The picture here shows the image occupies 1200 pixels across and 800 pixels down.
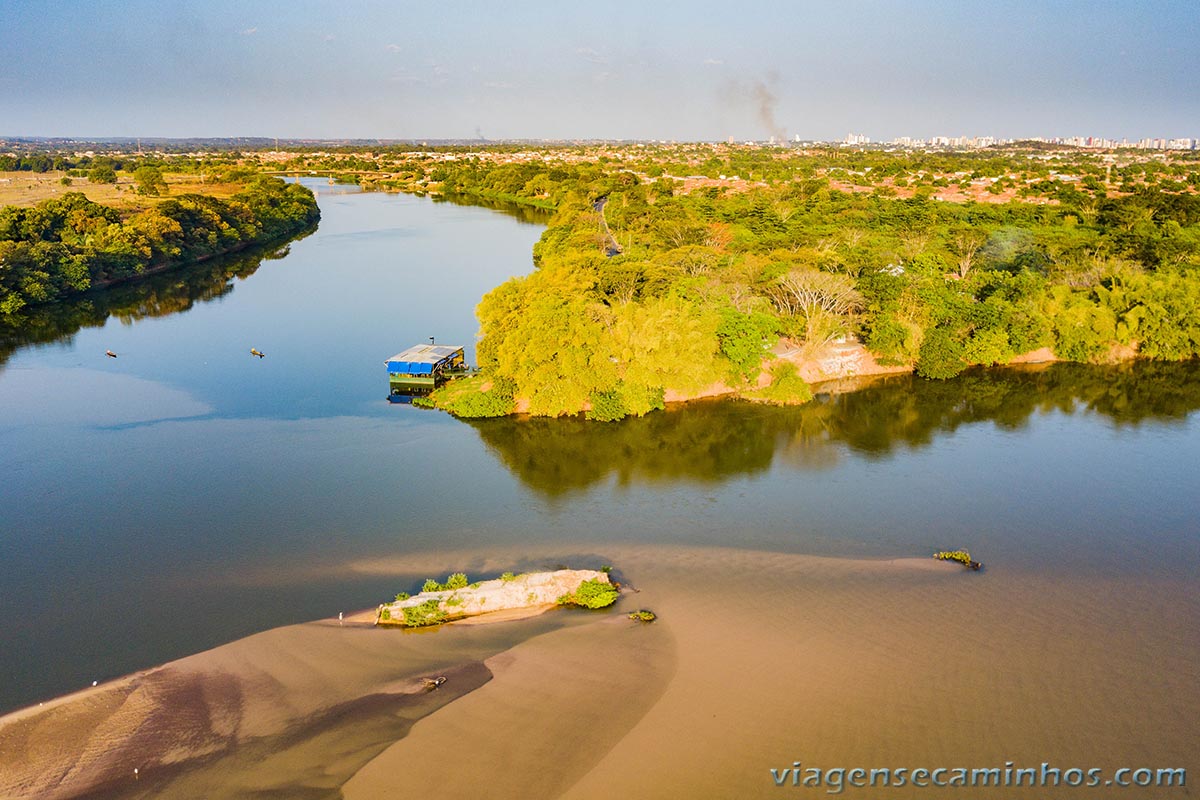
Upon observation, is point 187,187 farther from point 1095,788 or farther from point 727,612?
point 1095,788

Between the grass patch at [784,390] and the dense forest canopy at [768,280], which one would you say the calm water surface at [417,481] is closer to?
the grass patch at [784,390]

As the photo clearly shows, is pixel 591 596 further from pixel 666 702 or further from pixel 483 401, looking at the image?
pixel 483 401

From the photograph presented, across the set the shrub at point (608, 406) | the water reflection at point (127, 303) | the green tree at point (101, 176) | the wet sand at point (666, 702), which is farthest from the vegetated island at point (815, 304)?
Result: the green tree at point (101, 176)

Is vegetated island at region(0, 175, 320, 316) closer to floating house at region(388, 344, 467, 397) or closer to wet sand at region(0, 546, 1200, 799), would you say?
floating house at region(388, 344, 467, 397)

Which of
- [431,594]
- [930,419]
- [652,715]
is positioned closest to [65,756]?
[431,594]

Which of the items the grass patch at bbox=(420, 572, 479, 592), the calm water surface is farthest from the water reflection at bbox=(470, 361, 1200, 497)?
the grass patch at bbox=(420, 572, 479, 592)
